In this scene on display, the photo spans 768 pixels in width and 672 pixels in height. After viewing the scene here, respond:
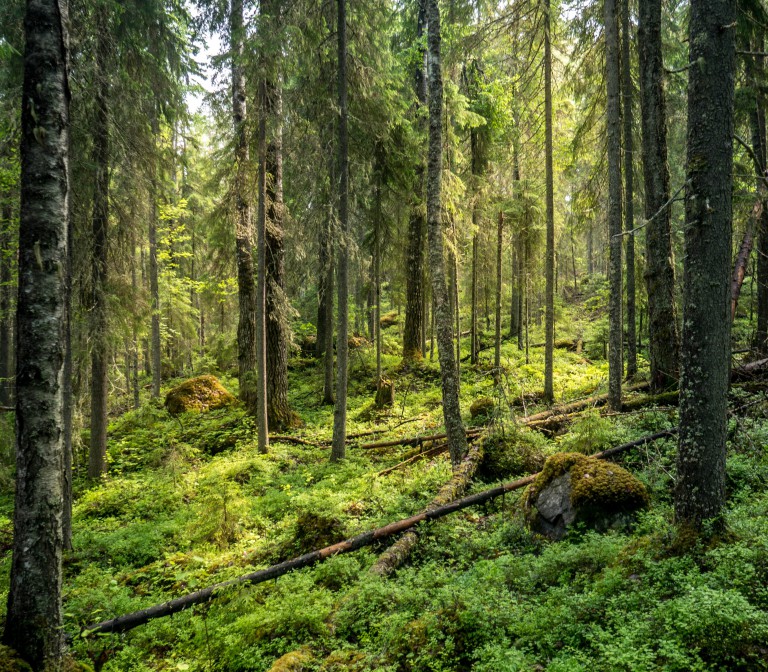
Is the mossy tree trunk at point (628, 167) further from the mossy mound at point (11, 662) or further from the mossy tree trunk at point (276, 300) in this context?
the mossy mound at point (11, 662)

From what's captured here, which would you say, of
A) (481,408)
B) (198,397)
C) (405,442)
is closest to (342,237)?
(405,442)

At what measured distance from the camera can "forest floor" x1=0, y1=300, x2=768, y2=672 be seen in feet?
11.1

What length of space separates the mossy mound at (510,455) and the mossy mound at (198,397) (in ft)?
32.8

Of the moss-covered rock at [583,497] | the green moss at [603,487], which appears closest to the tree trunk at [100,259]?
the moss-covered rock at [583,497]

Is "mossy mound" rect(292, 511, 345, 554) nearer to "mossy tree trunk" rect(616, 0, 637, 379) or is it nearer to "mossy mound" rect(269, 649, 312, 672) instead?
"mossy mound" rect(269, 649, 312, 672)

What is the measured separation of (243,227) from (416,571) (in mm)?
9783

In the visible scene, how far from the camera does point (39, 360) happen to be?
12.4 feet

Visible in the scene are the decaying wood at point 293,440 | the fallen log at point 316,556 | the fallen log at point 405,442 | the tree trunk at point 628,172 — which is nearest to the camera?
the fallen log at point 316,556

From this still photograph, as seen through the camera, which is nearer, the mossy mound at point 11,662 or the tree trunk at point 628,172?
the mossy mound at point 11,662

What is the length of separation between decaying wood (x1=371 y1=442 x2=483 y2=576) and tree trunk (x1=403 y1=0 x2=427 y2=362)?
29.8 ft

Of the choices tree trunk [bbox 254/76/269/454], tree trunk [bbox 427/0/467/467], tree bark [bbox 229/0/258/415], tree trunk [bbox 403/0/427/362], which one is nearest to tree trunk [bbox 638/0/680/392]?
tree trunk [bbox 427/0/467/467]

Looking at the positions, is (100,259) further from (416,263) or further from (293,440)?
(416,263)

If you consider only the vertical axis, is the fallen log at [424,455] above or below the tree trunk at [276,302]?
below

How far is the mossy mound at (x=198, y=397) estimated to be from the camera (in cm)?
1505
